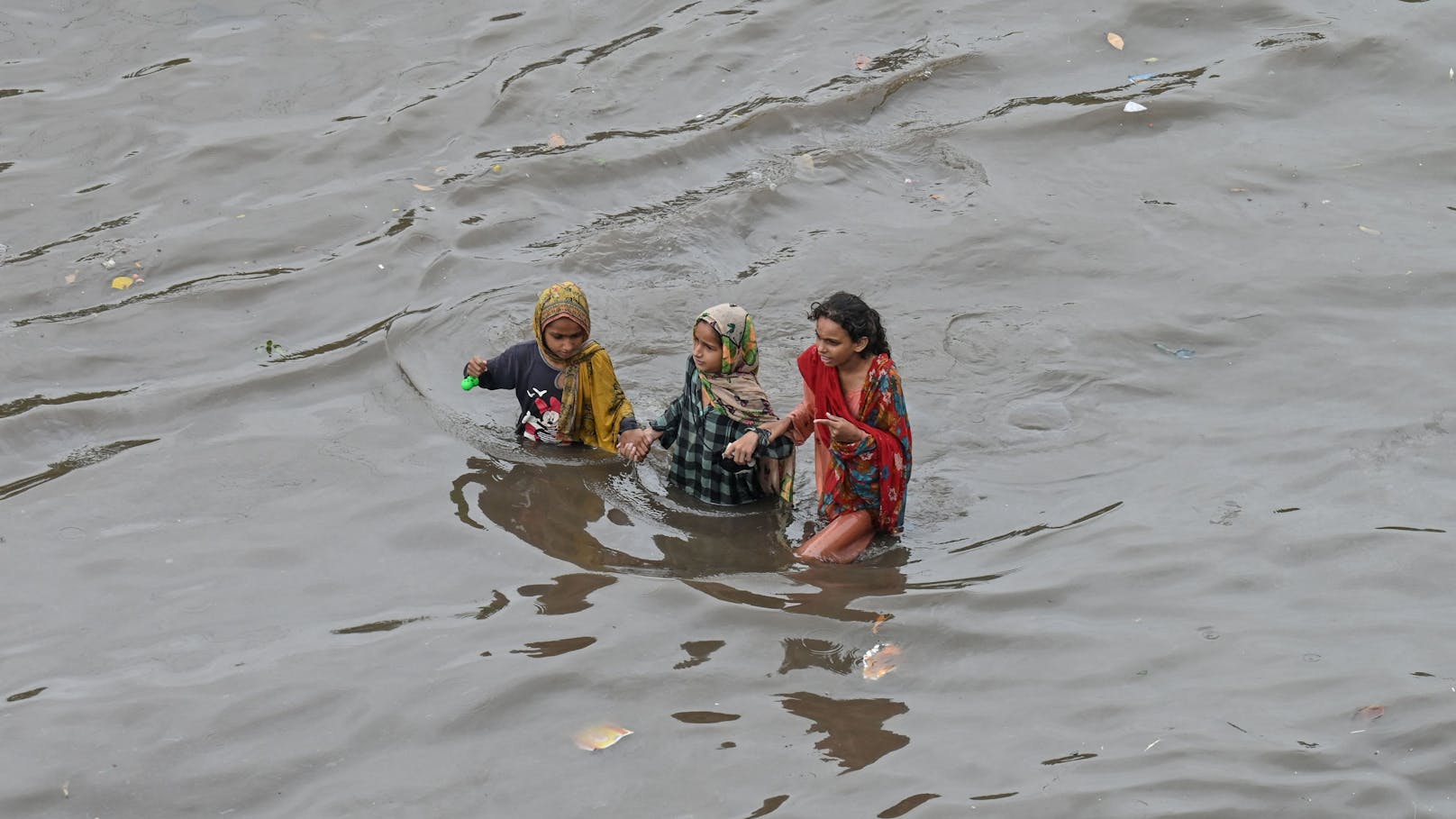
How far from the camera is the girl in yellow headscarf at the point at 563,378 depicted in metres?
6.60

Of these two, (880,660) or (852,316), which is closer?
(880,660)

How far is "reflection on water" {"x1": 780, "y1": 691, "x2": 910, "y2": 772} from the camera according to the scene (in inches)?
189

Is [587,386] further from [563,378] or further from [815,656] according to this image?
[815,656]

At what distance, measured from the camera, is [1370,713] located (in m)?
4.70

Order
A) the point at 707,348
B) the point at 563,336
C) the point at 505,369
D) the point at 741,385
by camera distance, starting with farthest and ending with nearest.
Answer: the point at 505,369 < the point at 563,336 < the point at 741,385 < the point at 707,348

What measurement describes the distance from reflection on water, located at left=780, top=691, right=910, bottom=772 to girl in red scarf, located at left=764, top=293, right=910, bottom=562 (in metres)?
1.14

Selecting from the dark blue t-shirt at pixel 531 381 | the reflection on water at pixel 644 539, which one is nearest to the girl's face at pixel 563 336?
the dark blue t-shirt at pixel 531 381

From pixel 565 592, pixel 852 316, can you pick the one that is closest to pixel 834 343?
pixel 852 316

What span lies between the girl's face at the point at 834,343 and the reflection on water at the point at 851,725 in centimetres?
149

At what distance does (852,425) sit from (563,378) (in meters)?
1.54

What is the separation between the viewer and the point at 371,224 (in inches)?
363

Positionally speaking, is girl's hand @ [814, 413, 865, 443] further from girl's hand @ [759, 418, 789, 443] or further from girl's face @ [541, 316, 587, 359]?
girl's face @ [541, 316, 587, 359]

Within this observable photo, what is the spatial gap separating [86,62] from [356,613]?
279 inches

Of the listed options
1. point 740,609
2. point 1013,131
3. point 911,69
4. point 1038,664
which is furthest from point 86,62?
point 1038,664
